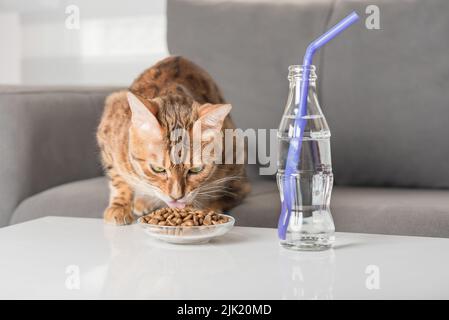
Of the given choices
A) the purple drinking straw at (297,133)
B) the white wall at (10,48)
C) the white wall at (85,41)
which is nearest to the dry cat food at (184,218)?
the purple drinking straw at (297,133)

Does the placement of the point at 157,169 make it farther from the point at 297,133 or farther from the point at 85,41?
the point at 85,41

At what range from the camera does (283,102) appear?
201 centimetres

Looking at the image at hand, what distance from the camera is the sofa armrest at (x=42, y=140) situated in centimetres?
180

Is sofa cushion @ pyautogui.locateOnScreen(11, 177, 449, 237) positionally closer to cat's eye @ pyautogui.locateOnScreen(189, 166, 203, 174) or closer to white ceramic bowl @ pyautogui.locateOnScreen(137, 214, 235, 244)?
cat's eye @ pyautogui.locateOnScreen(189, 166, 203, 174)

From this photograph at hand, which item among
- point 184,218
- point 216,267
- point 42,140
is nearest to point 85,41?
point 42,140

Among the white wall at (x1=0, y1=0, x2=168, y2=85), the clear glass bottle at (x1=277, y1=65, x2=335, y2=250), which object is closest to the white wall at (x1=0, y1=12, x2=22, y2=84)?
the white wall at (x1=0, y1=0, x2=168, y2=85)

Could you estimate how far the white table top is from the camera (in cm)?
77


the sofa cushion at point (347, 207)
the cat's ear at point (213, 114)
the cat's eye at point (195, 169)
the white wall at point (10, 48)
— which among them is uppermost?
the white wall at point (10, 48)

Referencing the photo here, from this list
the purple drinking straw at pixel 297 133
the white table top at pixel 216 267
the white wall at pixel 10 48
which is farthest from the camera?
the white wall at pixel 10 48

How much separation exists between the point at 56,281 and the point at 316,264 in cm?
39

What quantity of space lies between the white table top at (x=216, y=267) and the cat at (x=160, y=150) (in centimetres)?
14

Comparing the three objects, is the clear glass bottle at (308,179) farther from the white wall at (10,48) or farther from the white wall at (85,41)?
the white wall at (10,48)

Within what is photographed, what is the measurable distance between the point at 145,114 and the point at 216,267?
0.44 metres

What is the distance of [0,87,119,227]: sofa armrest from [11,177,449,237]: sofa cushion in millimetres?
63
